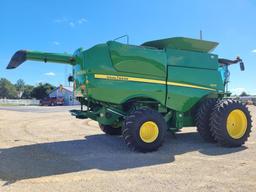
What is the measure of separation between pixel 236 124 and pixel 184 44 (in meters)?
2.77

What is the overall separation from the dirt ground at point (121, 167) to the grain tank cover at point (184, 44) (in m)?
2.86

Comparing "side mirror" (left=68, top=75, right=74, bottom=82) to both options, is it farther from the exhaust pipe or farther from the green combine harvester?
the exhaust pipe

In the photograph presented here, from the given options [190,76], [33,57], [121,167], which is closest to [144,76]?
[190,76]

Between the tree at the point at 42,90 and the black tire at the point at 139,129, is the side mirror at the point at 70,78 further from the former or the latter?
the tree at the point at 42,90

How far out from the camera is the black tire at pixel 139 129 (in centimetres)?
759

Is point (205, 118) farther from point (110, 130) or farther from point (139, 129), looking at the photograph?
point (110, 130)

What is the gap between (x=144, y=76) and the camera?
820 cm

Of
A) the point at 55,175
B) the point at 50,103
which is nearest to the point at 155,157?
the point at 55,175

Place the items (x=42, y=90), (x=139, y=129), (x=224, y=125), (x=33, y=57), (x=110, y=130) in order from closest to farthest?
(x=139, y=129), (x=33, y=57), (x=224, y=125), (x=110, y=130), (x=42, y=90)

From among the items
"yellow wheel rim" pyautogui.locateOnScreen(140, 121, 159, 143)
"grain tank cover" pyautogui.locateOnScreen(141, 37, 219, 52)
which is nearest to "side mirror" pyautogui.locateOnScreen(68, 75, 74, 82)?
Result: "grain tank cover" pyautogui.locateOnScreen(141, 37, 219, 52)

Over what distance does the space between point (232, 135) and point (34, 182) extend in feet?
18.8

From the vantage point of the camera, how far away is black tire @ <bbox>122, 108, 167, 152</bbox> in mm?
7590

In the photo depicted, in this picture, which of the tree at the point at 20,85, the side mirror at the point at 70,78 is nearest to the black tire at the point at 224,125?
the side mirror at the point at 70,78

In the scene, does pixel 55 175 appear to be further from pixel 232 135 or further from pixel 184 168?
pixel 232 135
